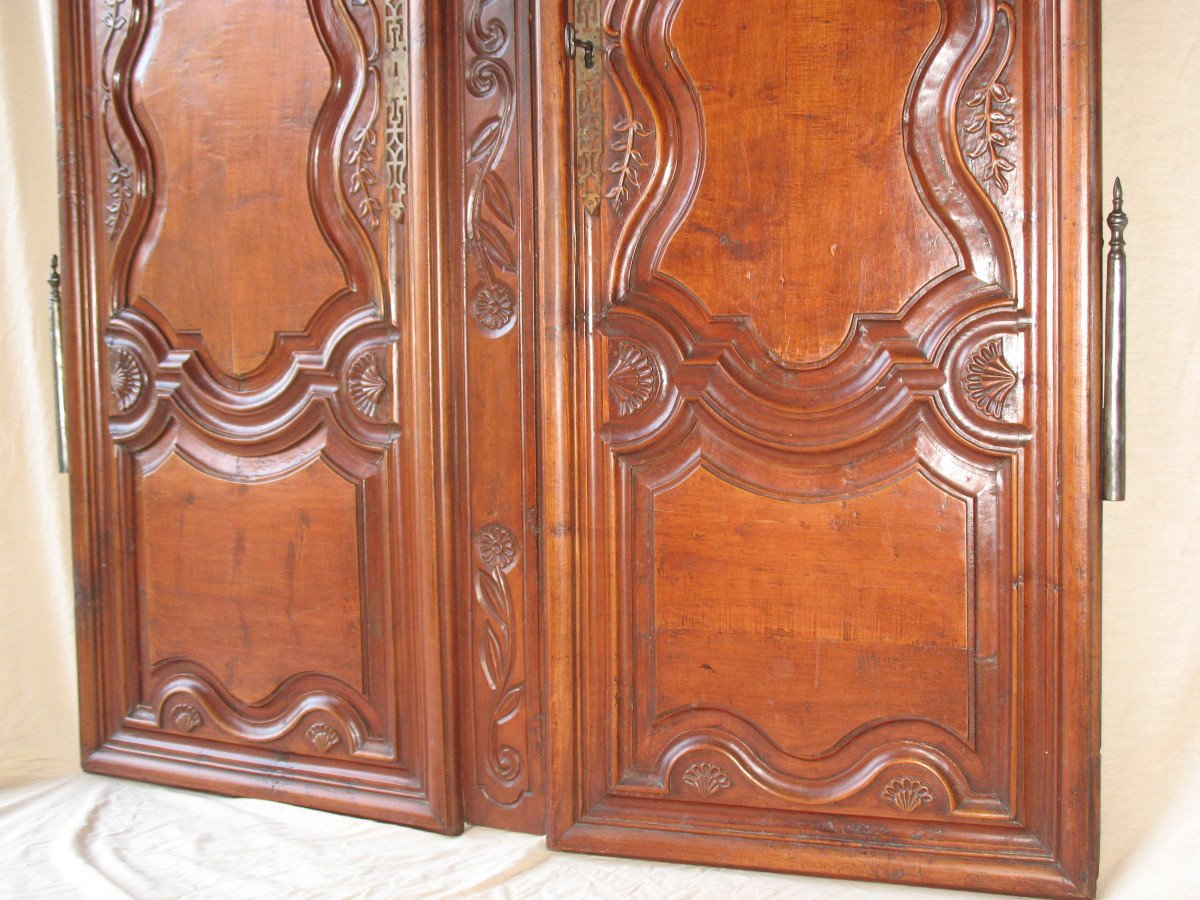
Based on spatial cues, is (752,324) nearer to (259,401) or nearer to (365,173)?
(365,173)

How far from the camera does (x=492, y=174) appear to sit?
6.65ft

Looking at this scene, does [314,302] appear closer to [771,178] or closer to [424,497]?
[424,497]

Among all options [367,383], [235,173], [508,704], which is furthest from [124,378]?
[508,704]

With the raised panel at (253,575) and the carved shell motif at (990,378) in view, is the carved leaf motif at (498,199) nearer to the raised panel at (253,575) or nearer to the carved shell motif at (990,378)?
the raised panel at (253,575)

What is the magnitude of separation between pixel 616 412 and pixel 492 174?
568 mm

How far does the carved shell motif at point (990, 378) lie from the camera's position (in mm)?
1751

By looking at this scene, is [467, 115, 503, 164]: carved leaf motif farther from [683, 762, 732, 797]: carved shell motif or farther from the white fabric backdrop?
[683, 762, 732, 797]: carved shell motif

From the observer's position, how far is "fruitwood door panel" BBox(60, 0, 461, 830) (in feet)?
6.83

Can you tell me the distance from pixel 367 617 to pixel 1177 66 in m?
1.99

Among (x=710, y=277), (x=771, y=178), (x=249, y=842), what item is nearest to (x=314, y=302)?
(x=710, y=277)

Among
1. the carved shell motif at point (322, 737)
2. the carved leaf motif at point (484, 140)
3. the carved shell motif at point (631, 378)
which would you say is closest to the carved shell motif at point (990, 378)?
the carved shell motif at point (631, 378)

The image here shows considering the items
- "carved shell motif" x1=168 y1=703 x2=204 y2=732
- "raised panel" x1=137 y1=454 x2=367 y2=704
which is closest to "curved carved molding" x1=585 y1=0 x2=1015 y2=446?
"raised panel" x1=137 y1=454 x2=367 y2=704

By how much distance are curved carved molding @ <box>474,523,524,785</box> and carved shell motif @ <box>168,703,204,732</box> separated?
754 mm

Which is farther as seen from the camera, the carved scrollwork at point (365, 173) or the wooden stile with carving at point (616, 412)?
the carved scrollwork at point (365, 173)
